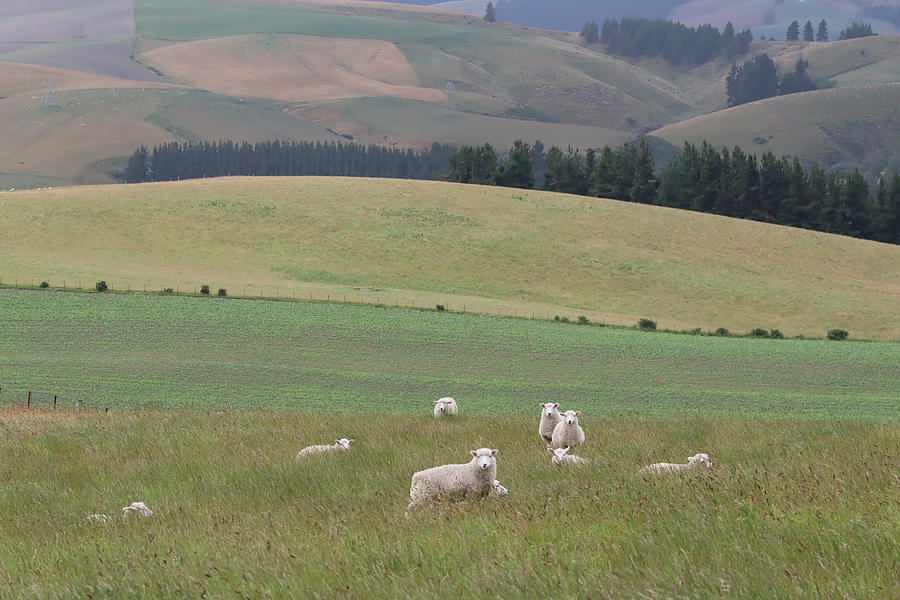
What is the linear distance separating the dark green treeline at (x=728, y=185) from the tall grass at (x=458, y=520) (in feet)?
378

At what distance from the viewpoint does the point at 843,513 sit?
25.6 feet

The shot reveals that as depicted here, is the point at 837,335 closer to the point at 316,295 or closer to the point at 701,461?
the point at 316,295

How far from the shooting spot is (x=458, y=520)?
9.20 meters

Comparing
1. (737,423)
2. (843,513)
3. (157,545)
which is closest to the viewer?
(843,513)

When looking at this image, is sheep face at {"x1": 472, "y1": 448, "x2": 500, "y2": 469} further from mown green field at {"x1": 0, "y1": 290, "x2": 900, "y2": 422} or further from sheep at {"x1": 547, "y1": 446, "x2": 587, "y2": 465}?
mown green field at {"x1": 0, "y1": 290, "x2": 900, "y2": 422}

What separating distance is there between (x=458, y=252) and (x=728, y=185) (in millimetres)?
58416

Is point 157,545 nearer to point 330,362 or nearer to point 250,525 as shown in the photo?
point 250,525

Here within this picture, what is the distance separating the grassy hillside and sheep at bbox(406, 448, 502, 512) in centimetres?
5386

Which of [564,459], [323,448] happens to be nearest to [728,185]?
[323,448]

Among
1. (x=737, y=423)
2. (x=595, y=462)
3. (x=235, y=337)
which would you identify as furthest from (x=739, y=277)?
(x=595, y=462)

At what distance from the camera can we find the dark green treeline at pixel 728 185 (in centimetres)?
12150

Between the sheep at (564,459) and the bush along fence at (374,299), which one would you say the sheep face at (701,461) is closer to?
the sheep at (564,459)

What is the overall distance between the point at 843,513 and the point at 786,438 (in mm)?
7499

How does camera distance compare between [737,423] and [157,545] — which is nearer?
[157,545]
